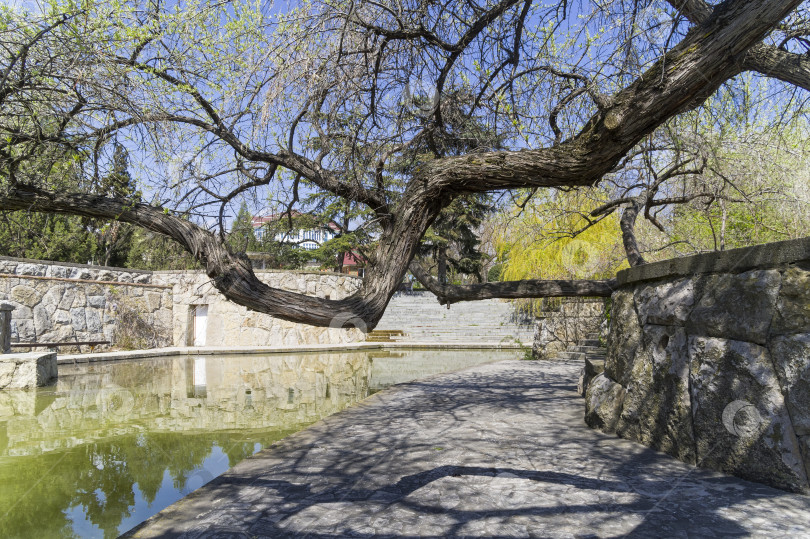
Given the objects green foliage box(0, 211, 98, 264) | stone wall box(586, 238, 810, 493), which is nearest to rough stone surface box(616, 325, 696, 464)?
stone wall box(586, 238, 810, 493)

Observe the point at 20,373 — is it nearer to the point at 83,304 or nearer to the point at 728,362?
the point at 83,304

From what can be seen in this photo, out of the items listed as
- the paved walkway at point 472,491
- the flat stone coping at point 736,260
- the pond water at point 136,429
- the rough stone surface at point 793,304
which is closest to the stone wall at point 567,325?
the pond water at point 136,429

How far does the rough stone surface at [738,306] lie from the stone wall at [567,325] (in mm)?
8928

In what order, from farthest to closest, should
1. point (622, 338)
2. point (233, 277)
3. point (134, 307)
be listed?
point (134, 307) → point (622, 338) → point (233, 277)

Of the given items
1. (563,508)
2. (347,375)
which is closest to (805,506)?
(563,508)

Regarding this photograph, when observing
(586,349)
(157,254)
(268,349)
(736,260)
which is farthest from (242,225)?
(586,349)

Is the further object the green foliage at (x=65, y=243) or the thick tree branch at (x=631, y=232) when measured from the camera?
the green foliage at (x=65, y=243)

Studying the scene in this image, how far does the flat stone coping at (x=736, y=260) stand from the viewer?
2.96 metres

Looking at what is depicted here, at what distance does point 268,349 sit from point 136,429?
27.2 ft

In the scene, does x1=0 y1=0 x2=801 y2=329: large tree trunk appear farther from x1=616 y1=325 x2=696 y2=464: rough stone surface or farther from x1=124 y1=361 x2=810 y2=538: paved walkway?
x1=616 y1=325 x2=696 y2=464: rough stone surface

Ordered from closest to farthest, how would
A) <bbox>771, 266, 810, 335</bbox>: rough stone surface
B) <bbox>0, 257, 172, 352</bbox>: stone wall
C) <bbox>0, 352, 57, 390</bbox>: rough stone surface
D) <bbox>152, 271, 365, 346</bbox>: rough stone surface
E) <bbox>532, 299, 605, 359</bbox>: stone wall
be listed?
1. <bbox>771, 266, 810, 335</bbox>: rough stone surface
2. <bbox>0, 352, 57, 390</bbox>: rough stone surface
3. <bbox>0, 257, 172, 352</bbox>: stone wall
4. <bbox>532, 299, 605, 359</bbox>: stone wall
5. <bbox>152, 271, 365, 346</bbox>: rough stone surface

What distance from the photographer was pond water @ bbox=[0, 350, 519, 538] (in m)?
3.70

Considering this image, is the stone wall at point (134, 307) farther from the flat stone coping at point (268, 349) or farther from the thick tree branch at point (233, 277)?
the thick tree branch at point (233, 277)

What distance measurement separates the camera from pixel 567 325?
42.2 feet
